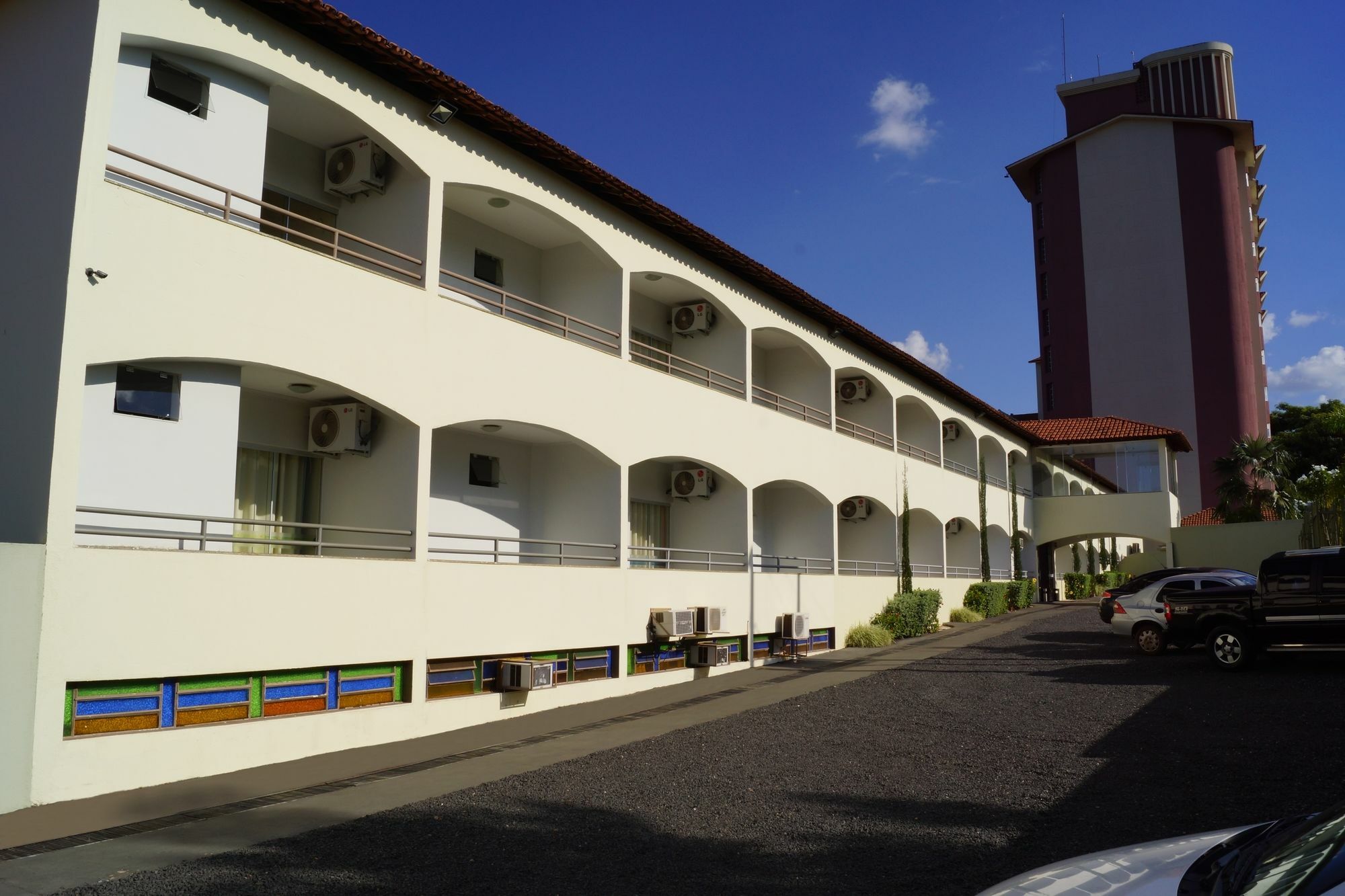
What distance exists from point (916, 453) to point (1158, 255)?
34.8 meters

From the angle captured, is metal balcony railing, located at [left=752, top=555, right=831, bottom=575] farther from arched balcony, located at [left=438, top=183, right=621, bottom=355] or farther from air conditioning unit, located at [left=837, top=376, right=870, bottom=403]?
arched balcony, located at [left=438, top=183, right=621, bottom=355]

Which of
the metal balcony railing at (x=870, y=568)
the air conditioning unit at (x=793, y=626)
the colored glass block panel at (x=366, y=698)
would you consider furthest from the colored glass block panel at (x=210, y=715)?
the metal balcony railing at (x=870, y=568)

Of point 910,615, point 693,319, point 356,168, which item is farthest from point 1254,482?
point 356,168

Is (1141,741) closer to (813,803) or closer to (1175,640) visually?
(813,803)

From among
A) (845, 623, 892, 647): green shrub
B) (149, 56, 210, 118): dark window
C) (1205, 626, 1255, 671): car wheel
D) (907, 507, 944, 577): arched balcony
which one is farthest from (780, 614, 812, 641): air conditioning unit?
(149, 56, 210, 118): dark window

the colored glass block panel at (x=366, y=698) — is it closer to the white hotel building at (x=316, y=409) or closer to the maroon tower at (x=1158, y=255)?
the white hotel building at (x=316, y=409)

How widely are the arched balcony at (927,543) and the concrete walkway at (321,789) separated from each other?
588 inches

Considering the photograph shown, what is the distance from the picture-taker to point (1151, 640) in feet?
61.5

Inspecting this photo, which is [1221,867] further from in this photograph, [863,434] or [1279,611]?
[863,434]

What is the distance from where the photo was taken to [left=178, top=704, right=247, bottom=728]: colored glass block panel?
9.48m

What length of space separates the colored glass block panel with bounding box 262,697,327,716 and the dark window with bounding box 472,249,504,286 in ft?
25.0

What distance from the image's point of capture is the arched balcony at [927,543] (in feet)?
97.6

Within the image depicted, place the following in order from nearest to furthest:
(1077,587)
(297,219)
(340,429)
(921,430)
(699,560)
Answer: (340,429), (297,219), (699,560), (921,430), (1077,587)

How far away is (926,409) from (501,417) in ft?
66.2
